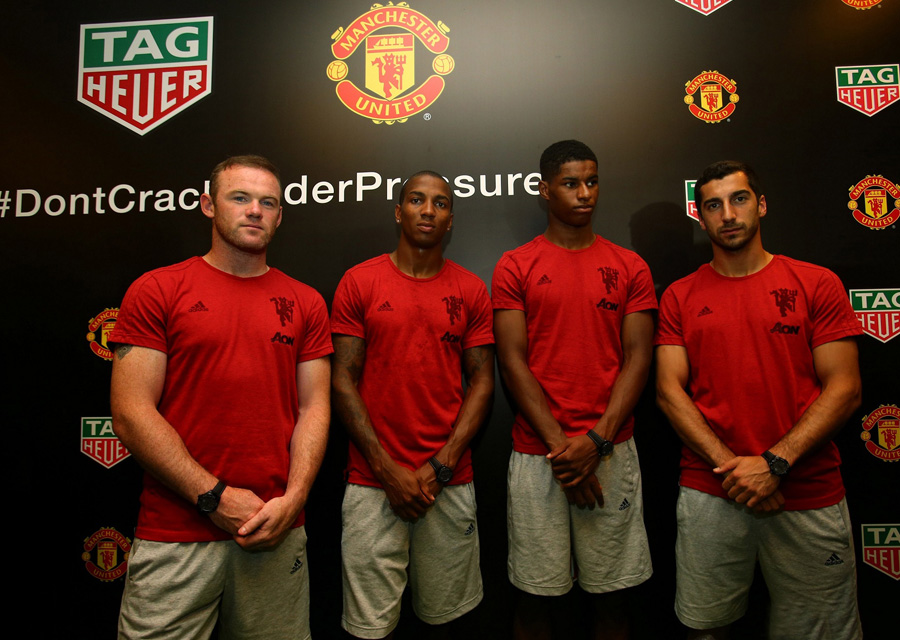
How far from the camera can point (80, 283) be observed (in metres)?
2.74

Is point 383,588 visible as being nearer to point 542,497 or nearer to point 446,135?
point 542,497

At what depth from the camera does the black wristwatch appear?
79.5 inches

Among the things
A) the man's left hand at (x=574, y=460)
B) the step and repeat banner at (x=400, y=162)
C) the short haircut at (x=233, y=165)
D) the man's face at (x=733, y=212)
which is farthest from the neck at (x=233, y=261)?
the man's face at (x=733, y=212)

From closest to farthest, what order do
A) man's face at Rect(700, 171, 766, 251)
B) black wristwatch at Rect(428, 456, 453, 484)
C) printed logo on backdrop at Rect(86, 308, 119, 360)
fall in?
black wristwatch at Rect(428, 456, 453, 484)
man's face at Rect(700, 171, 766, 251)
printed logo on backdrop at Rect(86, 308, 119, 360)

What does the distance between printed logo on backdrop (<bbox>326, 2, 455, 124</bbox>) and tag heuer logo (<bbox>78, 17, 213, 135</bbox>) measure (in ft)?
2.23

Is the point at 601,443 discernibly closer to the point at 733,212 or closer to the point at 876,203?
the point at 733,212

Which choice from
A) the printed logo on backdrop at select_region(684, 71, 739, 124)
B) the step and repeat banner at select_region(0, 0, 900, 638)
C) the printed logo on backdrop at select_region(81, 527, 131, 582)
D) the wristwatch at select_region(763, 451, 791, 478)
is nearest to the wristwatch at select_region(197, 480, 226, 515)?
the step and repeat banner at select_region(0, 0, 900, 638)

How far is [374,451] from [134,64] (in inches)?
92.2

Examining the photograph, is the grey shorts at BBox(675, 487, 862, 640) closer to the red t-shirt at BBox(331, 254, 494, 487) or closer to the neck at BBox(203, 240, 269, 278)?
the red t-shirt at BBox(331, 254, 494, 487)

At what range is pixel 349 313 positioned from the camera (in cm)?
217

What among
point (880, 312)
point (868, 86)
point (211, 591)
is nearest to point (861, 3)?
point (868, 86)

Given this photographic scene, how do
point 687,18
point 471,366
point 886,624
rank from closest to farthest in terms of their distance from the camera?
point 471,366 < point 886,624 < point 687,18

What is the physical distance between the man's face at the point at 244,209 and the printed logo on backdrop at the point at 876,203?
8.34 feet

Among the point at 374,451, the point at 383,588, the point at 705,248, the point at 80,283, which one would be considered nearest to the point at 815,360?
the point at 705,248
